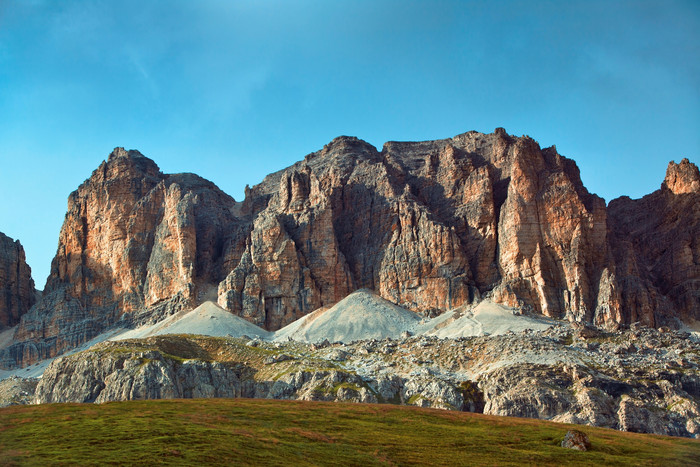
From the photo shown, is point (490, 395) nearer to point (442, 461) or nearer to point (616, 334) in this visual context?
point (616, 334)

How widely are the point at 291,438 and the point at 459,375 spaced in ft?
191

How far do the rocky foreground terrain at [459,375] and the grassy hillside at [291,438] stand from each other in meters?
16.3

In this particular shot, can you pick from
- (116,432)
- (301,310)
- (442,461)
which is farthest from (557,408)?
(301,310)

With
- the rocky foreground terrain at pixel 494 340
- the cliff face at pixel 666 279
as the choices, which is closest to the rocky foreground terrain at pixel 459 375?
the rocky foreground terrain at pixel 494 340

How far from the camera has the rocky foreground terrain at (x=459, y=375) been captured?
377 ft

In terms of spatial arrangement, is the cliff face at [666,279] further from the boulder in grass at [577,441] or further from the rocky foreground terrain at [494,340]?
the boulder in grass at [577,441]

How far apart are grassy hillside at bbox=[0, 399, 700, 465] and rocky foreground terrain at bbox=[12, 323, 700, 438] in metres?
16.3

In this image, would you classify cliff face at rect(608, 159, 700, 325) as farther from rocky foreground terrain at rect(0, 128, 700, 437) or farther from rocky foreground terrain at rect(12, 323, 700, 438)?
rocky foreground terrain at rect(12, 323, 700, 438)

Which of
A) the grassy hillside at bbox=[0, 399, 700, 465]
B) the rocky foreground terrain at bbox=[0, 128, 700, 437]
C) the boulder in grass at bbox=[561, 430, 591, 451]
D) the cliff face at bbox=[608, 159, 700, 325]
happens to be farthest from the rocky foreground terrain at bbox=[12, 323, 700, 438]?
the cliff face at bbox=[608, 159, 700, 325]

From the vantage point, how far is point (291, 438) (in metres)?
80.7

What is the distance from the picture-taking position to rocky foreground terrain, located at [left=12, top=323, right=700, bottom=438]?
11488 cm

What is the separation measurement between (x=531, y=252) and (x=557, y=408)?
74.8m

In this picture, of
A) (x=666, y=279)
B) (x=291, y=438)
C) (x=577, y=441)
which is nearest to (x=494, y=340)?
(x=577, y=441)

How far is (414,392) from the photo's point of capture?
413 feet
